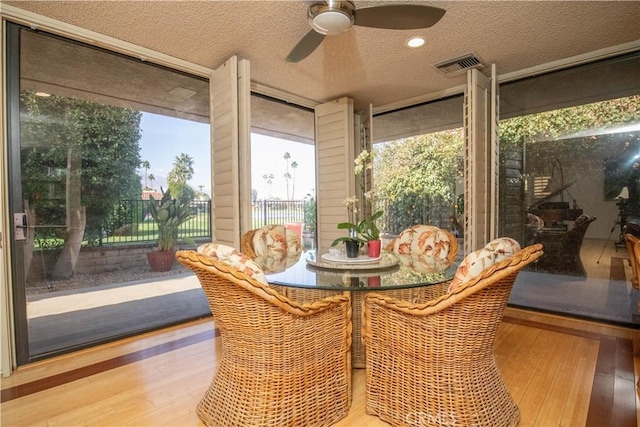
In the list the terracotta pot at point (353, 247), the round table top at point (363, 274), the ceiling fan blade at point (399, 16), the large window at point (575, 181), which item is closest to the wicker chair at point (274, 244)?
the round table top at point (363, 274)

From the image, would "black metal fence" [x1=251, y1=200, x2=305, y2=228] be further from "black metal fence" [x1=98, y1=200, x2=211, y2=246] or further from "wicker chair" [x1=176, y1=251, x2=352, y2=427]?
"wicker chair" [x1=176, y1=251, x2=352, y2=427]

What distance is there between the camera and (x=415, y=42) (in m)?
2.71

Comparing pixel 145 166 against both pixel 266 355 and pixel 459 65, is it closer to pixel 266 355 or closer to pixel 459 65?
pixel 266 355

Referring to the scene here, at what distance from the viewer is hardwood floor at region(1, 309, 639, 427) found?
1.67 m

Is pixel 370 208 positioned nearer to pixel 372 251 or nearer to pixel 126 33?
pixel 372 251

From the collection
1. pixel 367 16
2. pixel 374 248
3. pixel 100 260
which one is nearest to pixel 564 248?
pixel 374 248

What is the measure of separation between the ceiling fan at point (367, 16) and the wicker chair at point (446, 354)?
1402 millimetres

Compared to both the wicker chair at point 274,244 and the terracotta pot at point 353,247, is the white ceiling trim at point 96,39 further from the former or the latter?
the terracotta pot at point 353,247

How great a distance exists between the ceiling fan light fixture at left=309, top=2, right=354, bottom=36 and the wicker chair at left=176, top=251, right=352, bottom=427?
1493 mm

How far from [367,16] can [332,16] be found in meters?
0.22

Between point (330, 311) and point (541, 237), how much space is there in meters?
2.70

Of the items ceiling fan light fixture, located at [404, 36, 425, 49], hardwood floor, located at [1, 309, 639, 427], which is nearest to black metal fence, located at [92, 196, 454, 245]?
hardwood floor, located at [1, 309, 639, 427]

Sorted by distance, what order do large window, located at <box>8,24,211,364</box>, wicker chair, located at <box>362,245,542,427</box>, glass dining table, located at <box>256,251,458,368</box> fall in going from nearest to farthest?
wicker chair, located at <box>362,245,542,427</box>
glass dining table, located at <box>256,251,458,368</box>
large window, located at <box>8,24,211,364</box>

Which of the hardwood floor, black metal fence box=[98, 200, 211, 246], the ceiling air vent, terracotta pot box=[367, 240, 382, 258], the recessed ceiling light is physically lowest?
the hardwood floor
